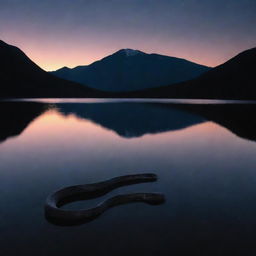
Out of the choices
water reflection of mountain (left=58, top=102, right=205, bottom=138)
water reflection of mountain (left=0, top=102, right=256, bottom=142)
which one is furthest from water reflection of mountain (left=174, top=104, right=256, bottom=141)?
water reflection of mountain (left=58, top=102, right=205, bottom=138)

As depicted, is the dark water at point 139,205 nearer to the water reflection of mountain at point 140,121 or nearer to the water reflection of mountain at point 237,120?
the water reflection of mountain at point 237,120

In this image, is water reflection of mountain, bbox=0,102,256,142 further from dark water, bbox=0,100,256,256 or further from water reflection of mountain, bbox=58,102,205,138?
dark water, bbox=0,100,256,256

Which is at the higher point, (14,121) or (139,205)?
(14,121)

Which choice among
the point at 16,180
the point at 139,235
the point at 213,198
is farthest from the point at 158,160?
the point at 139,235

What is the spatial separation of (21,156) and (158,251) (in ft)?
67.0

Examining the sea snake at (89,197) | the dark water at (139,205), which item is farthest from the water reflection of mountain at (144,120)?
the sea snake at (89,197)

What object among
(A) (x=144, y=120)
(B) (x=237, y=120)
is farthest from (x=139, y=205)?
(B) (x=237, y=120)

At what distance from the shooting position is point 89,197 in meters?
14.5

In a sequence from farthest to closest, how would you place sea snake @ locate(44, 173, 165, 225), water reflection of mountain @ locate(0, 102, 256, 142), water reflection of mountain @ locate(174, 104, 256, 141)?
water reflection of mountain @ locate(0, 102, 256, 142) < water reflection of mountain @ locate(174, 104, 256, 141) < sea snake @ locate(44, 173, 165, 225)

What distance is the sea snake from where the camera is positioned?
1141 cm

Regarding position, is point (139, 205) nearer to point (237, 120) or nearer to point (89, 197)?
point (89, 197)

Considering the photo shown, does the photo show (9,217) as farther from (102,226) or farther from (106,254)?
(106,254)

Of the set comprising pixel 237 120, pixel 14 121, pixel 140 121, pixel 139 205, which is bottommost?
pixel 139 205

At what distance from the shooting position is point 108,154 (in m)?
27.8
